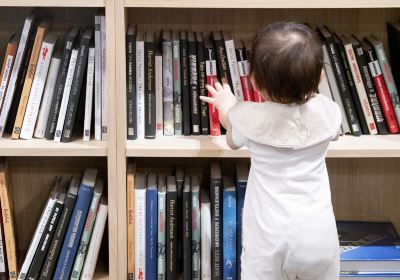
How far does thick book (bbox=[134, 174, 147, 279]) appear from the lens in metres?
1.71

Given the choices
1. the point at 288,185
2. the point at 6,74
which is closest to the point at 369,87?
the point at 288,185

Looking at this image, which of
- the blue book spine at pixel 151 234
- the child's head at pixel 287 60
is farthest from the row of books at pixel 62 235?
the child's head at pixel 287 60

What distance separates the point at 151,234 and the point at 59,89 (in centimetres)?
40

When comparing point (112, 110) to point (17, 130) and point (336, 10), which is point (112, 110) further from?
point (336, 10)

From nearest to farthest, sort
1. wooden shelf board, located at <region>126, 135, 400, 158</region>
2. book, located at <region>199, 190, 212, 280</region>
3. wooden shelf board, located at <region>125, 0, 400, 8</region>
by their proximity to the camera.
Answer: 1. wooden shelf board, located at <region>125, 0, 400, 8</region>
2. wooden shelf board, located at <region>126, 135, 400, 158</region>
3. book, located at <region>199, 190, 212, 280</region>

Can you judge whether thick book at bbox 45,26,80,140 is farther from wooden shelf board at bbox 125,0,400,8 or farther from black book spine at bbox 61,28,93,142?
wooden shelf board at bbox 125,0,400,8

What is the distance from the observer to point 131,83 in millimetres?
1667

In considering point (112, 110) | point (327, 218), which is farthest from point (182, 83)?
point (327, 218)

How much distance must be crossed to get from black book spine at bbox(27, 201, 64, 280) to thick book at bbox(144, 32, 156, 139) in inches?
10.8

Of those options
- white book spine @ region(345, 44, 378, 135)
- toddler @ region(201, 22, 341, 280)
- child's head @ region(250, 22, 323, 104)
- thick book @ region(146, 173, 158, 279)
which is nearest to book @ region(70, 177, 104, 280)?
thick book @ region(146, 173, 158, 279)

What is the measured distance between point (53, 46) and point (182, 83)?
309 millimetres

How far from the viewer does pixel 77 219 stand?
173 centimetres

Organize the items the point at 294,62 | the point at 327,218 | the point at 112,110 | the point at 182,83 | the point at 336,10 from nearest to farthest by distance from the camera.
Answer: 1. the point at 294,62
2. the point at 327,218
3. the point at 112,110
4. the point at 182,83
5. the point at 336,10

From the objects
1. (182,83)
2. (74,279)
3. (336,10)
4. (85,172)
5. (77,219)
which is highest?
(336,10)
